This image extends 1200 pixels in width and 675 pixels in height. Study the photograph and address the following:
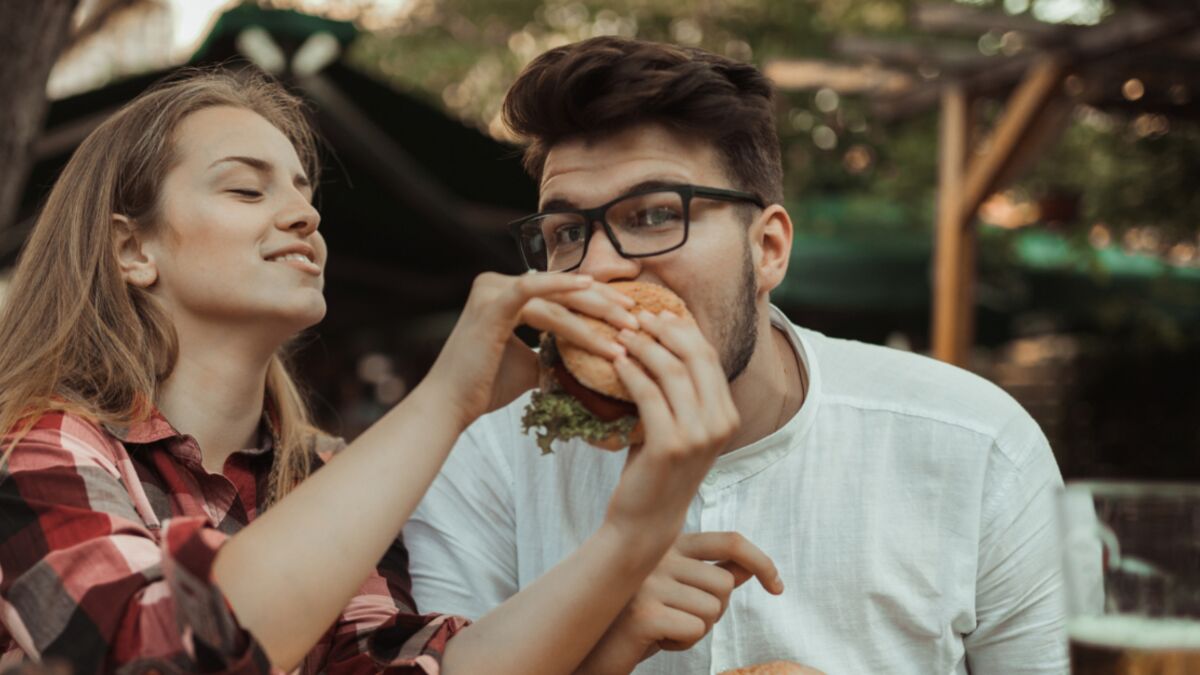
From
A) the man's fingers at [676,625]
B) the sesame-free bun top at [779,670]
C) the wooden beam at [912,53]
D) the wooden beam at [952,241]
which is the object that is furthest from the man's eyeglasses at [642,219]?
the wooden beam at [952,241]

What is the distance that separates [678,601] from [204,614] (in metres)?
0.81

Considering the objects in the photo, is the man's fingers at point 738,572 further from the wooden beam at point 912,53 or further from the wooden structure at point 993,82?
the wooden beam at point 912,53

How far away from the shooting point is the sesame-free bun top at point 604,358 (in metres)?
2.01

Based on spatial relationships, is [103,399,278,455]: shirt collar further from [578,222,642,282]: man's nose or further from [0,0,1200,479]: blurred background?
[0,0,1200,479]: blurred background

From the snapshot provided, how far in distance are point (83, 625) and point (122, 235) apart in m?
0.97

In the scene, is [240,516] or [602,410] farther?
[240,516]

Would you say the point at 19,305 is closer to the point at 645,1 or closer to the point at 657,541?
the point at 657,541

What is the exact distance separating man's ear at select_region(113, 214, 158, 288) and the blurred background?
1022 mm

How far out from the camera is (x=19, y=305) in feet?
7.94

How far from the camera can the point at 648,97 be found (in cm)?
236

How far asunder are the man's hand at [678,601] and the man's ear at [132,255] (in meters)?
1.14

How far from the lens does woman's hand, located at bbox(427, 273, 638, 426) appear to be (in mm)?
Result: 1856

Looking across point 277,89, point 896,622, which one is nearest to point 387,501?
point 896,622

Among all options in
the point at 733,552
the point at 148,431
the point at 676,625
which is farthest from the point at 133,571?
the point at 733,552
